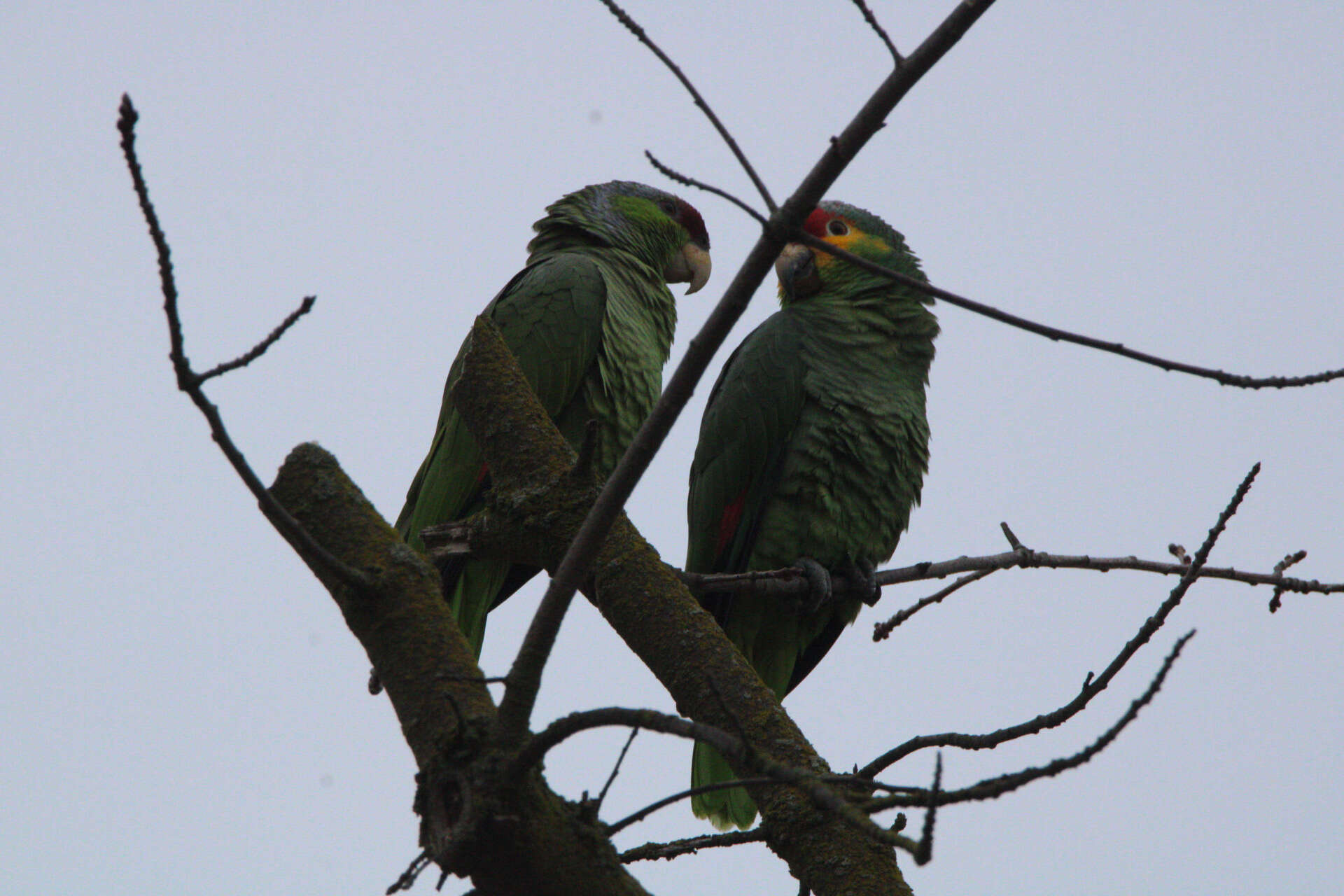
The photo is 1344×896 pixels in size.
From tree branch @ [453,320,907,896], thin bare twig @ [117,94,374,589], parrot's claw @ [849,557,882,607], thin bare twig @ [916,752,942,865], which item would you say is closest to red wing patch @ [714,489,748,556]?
parrot's claw @ [849,557,882,607]

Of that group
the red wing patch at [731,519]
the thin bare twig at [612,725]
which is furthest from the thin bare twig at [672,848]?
the red wing patch at [731,519]

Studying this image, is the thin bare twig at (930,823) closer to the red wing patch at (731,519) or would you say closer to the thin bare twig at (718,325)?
the thin bare twig at (718,325)

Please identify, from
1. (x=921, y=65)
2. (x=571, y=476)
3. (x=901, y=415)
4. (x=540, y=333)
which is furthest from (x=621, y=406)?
(x=921, y=65)

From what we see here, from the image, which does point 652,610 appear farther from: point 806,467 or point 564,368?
point 564,368

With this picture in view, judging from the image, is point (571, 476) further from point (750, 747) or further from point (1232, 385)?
point (1232, 385)

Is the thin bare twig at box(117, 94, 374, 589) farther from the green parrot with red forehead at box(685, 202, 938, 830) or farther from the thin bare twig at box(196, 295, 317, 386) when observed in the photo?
the green parrot with red forehead at box(685, 202, 938, 830)

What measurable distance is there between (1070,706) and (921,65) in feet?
3.85

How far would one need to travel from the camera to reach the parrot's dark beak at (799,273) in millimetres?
4590

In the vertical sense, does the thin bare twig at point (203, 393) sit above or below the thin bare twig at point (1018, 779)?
above

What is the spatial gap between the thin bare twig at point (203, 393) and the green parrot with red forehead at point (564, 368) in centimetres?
200

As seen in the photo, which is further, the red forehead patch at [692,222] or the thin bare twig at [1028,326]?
the red forehead patch at [692,222]

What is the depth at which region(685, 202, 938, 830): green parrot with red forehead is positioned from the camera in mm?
4004

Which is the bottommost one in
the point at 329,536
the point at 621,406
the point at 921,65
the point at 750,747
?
the point at 750,747

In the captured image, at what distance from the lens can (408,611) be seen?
5.90 feet
